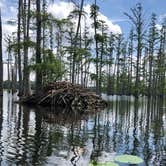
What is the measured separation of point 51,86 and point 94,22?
9.75 meters

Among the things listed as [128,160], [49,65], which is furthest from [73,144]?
[49,65]

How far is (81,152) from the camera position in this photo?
6.61 m

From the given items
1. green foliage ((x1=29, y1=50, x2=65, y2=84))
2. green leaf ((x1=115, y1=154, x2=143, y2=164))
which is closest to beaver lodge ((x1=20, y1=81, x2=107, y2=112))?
green foliage ((x1=29, y1=50, x2=65, y2=84))

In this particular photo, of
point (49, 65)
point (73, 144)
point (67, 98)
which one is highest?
point (49, 65)

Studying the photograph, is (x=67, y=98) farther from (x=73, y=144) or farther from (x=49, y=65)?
(x=73, y=144)

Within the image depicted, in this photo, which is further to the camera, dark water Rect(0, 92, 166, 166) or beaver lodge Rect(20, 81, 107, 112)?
beaver lodge Rect(20, 81, 107, 112)

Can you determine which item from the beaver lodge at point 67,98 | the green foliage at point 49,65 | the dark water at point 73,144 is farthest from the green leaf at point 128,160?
the green foliage at point 49,65

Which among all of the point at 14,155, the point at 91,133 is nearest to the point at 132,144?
the point at 91,133

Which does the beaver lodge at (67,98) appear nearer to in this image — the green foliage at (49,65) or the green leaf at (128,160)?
the green foliage at (49,65)

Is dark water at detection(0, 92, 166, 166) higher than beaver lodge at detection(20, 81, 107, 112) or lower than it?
lower

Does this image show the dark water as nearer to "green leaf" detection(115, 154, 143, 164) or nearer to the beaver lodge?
"green leaf" detection(115, 154, 143, 164)

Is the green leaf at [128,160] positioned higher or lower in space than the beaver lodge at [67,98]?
lower

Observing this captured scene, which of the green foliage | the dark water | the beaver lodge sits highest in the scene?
the green foliage

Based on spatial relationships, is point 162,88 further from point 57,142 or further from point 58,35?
point 57,142
